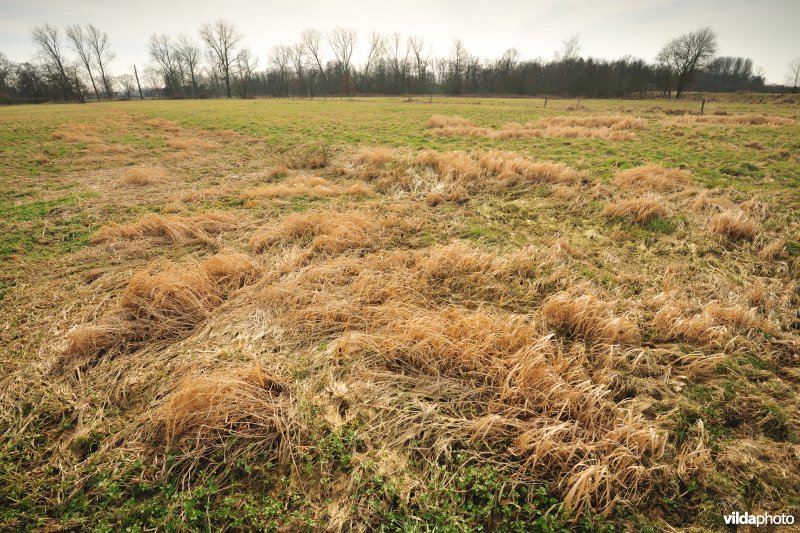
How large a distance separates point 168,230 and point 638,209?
9.03 metres

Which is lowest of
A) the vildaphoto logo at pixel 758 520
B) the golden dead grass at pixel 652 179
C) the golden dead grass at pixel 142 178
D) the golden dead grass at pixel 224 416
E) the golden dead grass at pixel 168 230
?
the vildaphoto logo at pixel 758 520

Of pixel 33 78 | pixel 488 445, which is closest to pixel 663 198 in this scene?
pixel 488 445

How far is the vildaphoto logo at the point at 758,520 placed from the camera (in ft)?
7.05

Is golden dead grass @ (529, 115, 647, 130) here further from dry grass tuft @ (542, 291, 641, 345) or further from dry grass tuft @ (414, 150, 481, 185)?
dry grass tuft @ (542, 291, 641, 345)

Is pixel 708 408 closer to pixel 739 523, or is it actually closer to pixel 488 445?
pixel 739 523

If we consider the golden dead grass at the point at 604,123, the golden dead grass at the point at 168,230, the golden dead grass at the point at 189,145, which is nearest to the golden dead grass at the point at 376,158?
the golden dead grass at the point at 168,230

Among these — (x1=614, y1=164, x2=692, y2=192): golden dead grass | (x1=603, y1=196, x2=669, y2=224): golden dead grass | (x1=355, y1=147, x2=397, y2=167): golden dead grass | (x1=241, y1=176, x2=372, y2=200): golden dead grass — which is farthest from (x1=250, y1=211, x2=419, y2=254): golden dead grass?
(x1=614, y1=164, x2=692, y2=192): golden dead grass

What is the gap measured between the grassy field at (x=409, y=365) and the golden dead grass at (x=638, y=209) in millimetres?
59

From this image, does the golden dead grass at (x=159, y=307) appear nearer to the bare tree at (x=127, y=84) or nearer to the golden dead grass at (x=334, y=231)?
the golden dead grass at (x=334, y=231)

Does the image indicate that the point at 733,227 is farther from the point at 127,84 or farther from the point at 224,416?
the point at 127,84

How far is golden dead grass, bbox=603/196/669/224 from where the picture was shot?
249 inches

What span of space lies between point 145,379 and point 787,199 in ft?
37.2

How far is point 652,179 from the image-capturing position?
7867 millimetres

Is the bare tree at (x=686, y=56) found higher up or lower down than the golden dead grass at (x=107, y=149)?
higher up
